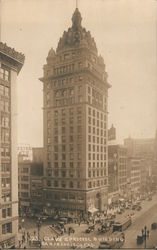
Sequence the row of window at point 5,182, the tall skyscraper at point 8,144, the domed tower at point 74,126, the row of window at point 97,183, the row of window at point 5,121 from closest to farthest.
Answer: the tall skyscraper at point 8,144
the row of window at point 5,182
the row of window at point 5,121
the domed tower at point 74,126
the row of window at point 97,183

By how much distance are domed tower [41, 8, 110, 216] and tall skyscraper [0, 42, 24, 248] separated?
2438cm

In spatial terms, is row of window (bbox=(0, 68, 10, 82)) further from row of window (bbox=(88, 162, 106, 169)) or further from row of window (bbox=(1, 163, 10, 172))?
row of window (bbox=(88, 162, 106, 169))

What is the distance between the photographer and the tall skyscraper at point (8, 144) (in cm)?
4550

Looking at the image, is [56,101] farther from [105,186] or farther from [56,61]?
[105,186]

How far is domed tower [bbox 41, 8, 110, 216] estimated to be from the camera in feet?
232

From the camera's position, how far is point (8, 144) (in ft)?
156

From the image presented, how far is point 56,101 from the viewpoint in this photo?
7506cm

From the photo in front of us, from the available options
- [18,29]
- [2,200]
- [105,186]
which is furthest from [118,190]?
[18,29]

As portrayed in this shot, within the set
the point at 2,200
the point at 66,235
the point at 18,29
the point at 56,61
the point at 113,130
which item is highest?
the point at 56,61

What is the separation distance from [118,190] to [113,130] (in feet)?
82.3

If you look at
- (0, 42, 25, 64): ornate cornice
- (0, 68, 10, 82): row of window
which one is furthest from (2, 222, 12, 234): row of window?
(0, 42, 25, 64): ornate cornice

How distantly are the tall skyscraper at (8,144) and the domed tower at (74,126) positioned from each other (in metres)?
24.4

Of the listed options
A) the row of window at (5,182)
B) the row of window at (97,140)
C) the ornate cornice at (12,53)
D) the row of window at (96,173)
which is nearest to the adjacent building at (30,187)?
the row of window at (96,173)

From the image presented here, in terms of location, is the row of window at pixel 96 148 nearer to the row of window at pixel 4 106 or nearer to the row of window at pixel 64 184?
the row of window at pixel 64 184
